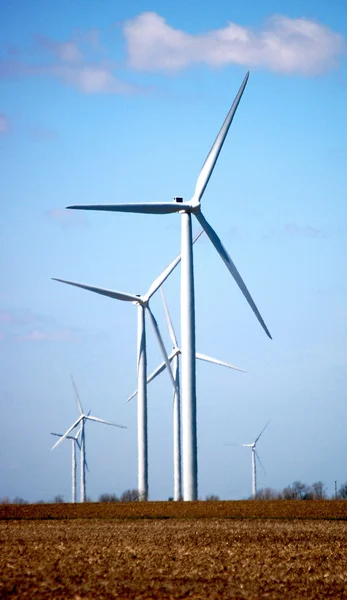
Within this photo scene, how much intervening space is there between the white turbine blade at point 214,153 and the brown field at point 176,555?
19867 mm

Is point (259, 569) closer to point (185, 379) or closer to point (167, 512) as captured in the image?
point (167, 512)

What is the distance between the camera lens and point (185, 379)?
51938mm

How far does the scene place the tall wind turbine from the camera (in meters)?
52.0

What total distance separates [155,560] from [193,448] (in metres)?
26.4

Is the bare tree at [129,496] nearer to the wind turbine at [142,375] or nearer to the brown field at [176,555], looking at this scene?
the wind turbine at [142,375]

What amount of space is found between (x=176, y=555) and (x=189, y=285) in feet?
89.7

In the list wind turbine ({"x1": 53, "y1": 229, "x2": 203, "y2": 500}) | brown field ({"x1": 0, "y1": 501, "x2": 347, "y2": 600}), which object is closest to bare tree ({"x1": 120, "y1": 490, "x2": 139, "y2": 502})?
wind turbine ({"x1": 53, "y1": 229, "x2": 203, "y2": 500})

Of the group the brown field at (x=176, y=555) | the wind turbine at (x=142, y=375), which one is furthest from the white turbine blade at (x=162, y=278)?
the brown field at (x=176, y=555)

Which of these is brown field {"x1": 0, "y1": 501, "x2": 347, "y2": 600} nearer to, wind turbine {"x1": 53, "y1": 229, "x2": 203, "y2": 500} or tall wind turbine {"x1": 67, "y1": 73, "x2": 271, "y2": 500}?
tall wind turbine {"x1": 67, "y1": 73, "x2": 271, "y2": 500}

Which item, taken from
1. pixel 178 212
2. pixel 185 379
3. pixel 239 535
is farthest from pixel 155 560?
pixel 178 212

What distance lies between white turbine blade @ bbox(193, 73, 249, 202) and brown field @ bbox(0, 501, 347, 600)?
19.9m

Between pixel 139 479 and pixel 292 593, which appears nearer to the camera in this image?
pixel 292 593

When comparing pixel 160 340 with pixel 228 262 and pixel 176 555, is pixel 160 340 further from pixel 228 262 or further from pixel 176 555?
pixel 176 555

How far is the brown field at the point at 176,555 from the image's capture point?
21.6 m
